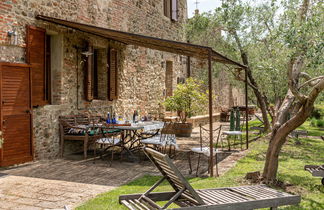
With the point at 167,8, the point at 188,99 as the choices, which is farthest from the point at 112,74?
the point at 167,8

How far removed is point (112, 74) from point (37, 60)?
9.11ft

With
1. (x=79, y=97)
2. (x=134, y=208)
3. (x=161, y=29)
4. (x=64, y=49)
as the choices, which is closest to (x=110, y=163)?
(x=79, y=97)

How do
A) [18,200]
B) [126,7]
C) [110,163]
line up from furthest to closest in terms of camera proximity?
[126,7] → [110,163] → [18,200]

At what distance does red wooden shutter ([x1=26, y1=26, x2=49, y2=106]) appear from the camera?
6578 mm

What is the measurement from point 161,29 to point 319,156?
7.10m

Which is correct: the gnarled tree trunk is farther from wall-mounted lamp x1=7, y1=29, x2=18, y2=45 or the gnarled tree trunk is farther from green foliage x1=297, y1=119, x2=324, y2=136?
green foliage x1=297, y1=119, x2=324, y2=136

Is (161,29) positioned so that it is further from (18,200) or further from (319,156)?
(18,200)

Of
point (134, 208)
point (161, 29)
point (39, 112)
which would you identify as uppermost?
point (161, 29)

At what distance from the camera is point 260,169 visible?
6203 millimetres

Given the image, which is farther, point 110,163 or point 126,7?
point 126,7

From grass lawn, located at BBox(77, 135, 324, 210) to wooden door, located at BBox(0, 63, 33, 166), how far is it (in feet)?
7.99

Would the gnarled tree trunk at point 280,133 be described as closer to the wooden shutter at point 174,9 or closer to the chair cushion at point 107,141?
the chair cushion at point 107,141

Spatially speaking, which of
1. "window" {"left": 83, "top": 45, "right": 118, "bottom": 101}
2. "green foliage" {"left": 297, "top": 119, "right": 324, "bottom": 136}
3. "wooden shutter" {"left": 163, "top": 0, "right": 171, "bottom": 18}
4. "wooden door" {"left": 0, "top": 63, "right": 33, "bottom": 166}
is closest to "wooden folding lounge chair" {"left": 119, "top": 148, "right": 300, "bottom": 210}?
"wooden door" {"left": 0, "top": 63, "right": 33, "bottom": 166}

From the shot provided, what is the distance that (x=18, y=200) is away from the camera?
4332 mm
